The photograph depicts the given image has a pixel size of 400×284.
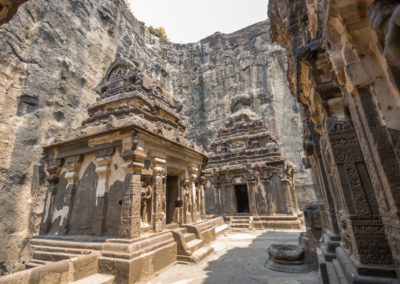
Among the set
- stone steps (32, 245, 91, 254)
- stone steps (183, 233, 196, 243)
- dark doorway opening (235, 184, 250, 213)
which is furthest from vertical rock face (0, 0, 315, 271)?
stone steps (183, 233, 196, 243)

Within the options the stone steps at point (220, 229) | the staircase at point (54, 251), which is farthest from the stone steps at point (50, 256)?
the stone steps at point (220, 229)

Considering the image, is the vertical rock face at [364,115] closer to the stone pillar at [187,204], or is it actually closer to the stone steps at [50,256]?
the stone pillar at [187,204]

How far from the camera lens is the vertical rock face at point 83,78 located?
470 inches

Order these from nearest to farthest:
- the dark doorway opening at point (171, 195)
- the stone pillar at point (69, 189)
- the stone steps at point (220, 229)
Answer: the stone pillar at point (69, 189) → the dark doorway opening at point (171, 195) → the stone steps at point (220, 229)

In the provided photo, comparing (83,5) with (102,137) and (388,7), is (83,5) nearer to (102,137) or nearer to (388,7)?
(102,137)

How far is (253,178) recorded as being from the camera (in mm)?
13328

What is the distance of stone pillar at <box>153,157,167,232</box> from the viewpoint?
19.2 ft

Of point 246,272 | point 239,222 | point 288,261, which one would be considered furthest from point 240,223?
point 246,272

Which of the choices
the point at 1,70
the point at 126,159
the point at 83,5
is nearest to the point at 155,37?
the point at 83,5

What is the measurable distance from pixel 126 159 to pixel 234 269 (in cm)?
407

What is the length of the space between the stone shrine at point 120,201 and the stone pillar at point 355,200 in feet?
13.6

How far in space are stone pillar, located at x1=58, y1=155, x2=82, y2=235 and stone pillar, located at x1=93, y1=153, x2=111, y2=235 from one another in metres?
0.98

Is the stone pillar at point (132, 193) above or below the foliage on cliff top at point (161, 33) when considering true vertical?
below

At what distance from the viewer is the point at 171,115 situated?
29.6ft
